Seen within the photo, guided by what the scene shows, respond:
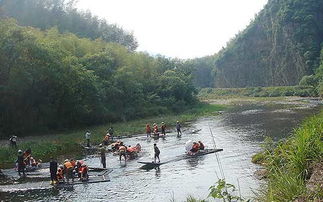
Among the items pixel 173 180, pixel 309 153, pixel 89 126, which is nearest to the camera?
pixel 309 153

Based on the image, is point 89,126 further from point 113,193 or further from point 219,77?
point 219,77

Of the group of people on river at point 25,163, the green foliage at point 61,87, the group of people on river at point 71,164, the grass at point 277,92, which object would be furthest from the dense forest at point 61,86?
the grass at point 277,92

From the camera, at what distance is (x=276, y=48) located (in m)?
138

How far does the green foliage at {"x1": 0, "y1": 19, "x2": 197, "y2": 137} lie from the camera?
41625 millimetres

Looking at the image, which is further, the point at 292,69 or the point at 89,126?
the point at 292,69

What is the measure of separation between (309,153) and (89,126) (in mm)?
43055

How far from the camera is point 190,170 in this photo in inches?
950

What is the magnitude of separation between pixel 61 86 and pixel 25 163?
2153 cm

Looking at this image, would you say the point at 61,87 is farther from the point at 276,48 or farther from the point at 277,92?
the point at 276,48

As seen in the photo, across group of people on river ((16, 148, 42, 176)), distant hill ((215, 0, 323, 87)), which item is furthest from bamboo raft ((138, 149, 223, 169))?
distant hill ((215, 0, 323, 87))

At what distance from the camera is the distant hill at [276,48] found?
417 ft

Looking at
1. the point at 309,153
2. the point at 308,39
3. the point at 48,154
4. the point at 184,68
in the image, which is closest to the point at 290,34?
the point at 308,39

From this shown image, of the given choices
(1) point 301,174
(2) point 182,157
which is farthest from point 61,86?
(1) point 301,174

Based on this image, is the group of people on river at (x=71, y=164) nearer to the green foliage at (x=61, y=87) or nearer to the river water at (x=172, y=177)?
the river water at (x=172, y=177)
